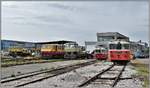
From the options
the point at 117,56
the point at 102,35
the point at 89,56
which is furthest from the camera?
the point at 102,35

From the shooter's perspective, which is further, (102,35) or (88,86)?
(102,35)

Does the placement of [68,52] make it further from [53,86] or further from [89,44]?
[53,86]

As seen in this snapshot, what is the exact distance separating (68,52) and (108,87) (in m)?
41.1

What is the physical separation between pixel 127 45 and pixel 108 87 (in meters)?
21.0

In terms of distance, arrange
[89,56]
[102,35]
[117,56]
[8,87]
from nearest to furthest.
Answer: [8,87]
[117,56]
[89,56]
[102,35]

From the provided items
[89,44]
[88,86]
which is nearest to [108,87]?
[88,86]

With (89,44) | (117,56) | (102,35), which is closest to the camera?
(117,56)

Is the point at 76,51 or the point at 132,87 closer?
the point at 132,87

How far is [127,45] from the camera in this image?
34.4 metres

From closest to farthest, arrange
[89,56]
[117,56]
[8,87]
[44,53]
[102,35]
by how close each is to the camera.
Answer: [8,87], [117,56], [44,53], [89,56], [102,35]

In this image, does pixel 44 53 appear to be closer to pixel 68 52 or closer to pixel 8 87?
pixel 68 52

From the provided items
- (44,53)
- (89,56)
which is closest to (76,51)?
(44,53)

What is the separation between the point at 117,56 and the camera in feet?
112

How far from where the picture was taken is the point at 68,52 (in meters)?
54.8
